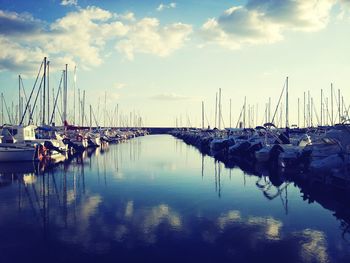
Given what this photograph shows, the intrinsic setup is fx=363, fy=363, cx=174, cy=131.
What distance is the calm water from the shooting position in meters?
12.2

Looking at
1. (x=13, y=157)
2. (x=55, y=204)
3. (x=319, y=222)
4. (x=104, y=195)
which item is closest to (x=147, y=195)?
(x=104, y=195)

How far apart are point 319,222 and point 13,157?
104 ft

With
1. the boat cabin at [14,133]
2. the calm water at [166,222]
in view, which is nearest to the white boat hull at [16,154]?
the boat cabin at [14,133]

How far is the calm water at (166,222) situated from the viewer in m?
12.2

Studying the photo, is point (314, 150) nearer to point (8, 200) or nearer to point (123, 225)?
point (123, 225)

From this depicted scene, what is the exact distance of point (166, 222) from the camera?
16.0 meters

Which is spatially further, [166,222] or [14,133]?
[14,133]

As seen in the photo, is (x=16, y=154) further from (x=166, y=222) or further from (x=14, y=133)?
(x=166, y=222)

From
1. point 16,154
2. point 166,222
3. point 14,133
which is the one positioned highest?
A: point 14,133

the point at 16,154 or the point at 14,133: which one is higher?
the point at 14,133

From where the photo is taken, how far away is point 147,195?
22594 mm

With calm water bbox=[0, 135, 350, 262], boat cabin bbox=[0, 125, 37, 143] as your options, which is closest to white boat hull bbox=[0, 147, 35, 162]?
boat cabin bbox=[0, 125, 37, 143]

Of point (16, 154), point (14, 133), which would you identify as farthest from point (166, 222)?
point (14, 133)

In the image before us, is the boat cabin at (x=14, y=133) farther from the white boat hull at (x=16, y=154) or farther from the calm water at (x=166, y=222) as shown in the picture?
the calm water at (x=166, y=222)
